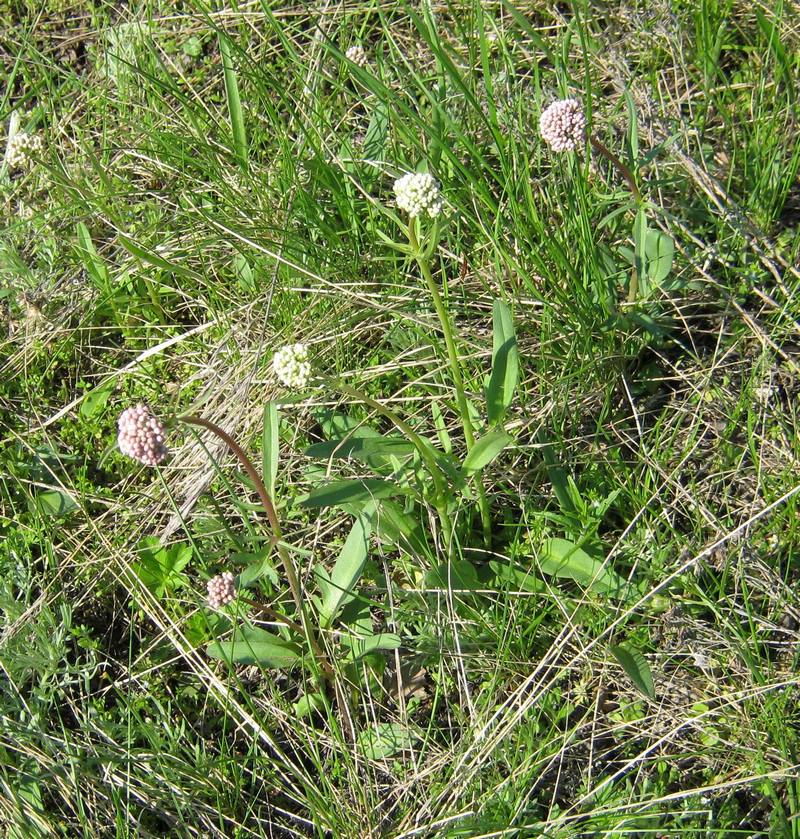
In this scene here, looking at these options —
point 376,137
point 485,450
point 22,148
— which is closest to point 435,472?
point 485,450

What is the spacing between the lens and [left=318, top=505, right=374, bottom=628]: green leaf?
→ 2285mm

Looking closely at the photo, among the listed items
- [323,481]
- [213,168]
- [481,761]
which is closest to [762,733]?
[481,761]

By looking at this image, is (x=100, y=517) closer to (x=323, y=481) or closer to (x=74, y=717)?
(x=74, y=717)

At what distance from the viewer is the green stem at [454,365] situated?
2057mm

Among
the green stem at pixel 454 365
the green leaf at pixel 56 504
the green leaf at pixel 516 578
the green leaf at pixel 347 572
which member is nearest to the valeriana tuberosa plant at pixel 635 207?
the green stem at pixel 454 365

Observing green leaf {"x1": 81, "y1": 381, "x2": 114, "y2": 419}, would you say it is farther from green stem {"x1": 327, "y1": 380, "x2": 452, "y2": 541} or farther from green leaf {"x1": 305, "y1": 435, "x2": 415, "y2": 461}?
green stem {"x1": 327, "y1": 380, "x2": 452, "y2": 541}

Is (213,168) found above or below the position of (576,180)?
above

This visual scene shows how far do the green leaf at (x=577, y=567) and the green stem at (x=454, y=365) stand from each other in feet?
0.59

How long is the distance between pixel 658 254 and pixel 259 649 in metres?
1.59

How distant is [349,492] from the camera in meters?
2.22

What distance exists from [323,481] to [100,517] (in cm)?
79

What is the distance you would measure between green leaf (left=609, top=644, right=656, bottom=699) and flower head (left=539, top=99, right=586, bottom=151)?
134cm

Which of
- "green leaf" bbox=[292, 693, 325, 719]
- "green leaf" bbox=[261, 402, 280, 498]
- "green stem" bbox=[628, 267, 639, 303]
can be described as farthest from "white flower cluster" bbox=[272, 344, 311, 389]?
"green stem" bbox=[628, 267, 639, 303]

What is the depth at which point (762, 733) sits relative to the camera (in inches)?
A: 80.7
